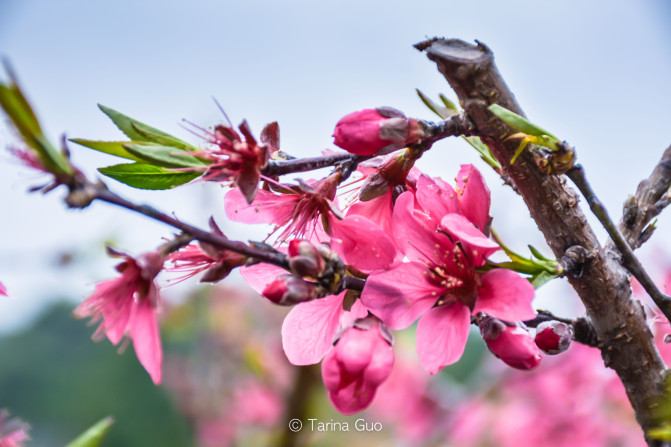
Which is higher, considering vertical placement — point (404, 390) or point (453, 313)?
point (453, 313)

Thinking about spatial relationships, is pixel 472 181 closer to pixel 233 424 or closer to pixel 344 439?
pixel 233 424

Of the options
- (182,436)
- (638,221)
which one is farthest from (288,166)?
(182,436)

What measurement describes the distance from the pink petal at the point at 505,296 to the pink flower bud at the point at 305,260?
0.17 metres

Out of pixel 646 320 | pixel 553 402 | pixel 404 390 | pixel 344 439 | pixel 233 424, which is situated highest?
pixel 646 320

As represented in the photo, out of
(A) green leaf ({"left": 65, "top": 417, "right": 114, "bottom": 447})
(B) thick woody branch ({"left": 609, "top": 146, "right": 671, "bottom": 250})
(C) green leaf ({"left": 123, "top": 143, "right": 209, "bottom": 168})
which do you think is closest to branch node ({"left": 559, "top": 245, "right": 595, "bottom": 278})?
(B) thick woody branch ({"left": 609, "top": 146, "right": 671, "bottom": 250})

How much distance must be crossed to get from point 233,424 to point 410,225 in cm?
242

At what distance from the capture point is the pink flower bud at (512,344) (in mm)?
492

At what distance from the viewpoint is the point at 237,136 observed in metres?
→ 0.52

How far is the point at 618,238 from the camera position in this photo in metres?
0.51

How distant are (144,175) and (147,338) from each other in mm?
189

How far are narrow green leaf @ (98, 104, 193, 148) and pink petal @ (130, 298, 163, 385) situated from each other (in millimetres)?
169

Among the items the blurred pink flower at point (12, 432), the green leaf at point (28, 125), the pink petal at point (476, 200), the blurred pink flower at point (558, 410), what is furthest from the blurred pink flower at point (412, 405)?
the green leaf at point (28, 125)

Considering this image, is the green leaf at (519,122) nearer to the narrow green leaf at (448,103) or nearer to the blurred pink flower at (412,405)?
the narrow green leaf at (448,103)

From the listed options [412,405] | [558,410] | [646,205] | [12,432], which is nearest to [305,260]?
[646,205]
